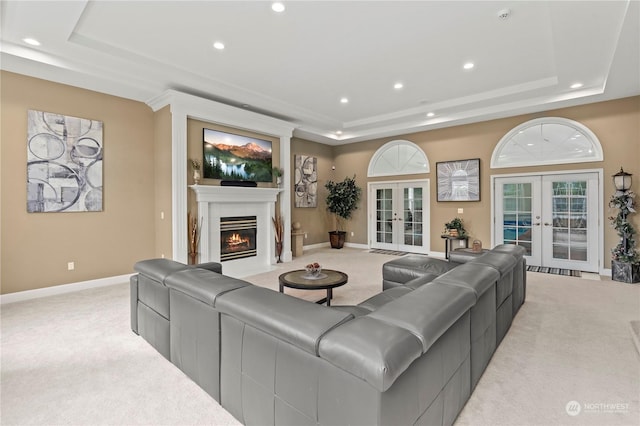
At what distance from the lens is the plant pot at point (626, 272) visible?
4785 millimetres

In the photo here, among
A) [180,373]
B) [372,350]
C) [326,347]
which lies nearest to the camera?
[372,350]

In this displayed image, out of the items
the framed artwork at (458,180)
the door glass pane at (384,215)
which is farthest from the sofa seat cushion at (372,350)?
the door glass pane at (384,215)

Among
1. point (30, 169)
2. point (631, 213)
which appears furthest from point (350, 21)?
point (631, 213)

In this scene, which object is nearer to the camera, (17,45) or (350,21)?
(350,21)

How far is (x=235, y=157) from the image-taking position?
5.89m

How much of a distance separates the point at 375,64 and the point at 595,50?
2.66 metres

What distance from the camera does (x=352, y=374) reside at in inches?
46.6

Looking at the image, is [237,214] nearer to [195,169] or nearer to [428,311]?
[195,169]

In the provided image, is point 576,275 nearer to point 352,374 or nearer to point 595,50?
point 595,50

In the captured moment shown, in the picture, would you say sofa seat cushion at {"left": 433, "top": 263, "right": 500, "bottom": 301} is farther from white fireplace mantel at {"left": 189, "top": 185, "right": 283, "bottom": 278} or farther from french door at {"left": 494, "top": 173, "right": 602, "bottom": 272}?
french door at {"left": 494, "top": 173, "right": 602, "bottom": 272}

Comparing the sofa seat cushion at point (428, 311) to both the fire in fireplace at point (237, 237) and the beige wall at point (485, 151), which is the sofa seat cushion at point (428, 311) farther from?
the beige wall at point (485, 151)

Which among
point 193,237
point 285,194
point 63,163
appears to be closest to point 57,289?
point 63,163

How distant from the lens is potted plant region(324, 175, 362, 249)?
336 inches

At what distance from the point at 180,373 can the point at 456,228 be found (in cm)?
614
